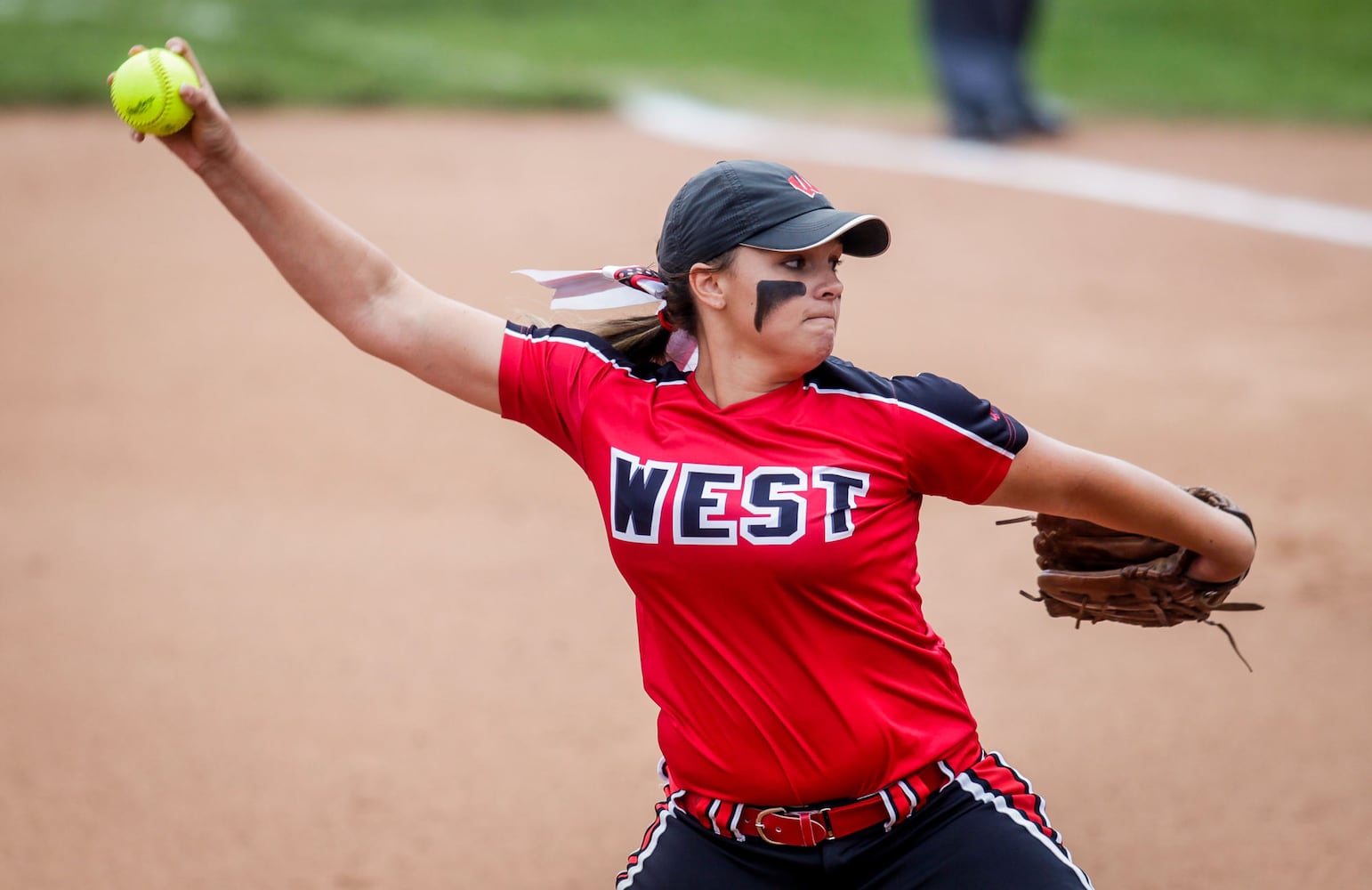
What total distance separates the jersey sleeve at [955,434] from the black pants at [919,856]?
0.57 metres

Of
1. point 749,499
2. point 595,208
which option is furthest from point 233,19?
point 749,499

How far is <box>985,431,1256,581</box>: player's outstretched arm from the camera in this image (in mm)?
2711

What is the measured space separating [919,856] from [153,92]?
197cm

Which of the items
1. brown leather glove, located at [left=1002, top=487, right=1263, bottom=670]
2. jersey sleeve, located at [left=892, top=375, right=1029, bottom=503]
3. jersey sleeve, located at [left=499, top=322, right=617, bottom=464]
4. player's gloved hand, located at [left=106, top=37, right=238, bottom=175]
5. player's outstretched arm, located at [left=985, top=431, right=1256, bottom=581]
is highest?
player's gloved hand, located at [left=106, top=37, right=238, bottom=175]

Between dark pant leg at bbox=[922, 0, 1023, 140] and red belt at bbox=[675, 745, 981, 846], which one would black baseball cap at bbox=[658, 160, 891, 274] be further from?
dark pant leg at bbox=[922, 0, 1023, 140]

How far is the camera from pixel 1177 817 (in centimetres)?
435

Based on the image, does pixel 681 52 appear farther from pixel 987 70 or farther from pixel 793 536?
pixel 793 536

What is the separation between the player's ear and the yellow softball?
38.9 inches

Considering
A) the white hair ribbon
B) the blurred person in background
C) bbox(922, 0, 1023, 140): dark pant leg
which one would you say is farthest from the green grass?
the white hair ribbon

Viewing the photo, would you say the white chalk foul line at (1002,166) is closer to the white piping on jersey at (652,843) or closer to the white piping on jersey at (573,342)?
the white piping on jersey at (573,342)

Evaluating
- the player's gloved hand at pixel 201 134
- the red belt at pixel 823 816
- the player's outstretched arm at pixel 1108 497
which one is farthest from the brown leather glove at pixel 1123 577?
the player's gloved hand at pixel 201 134

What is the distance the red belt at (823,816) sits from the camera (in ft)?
8.67

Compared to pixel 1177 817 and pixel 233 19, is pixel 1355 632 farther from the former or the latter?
pixel 233 19

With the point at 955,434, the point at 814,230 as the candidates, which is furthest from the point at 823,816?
the point at 814,230
